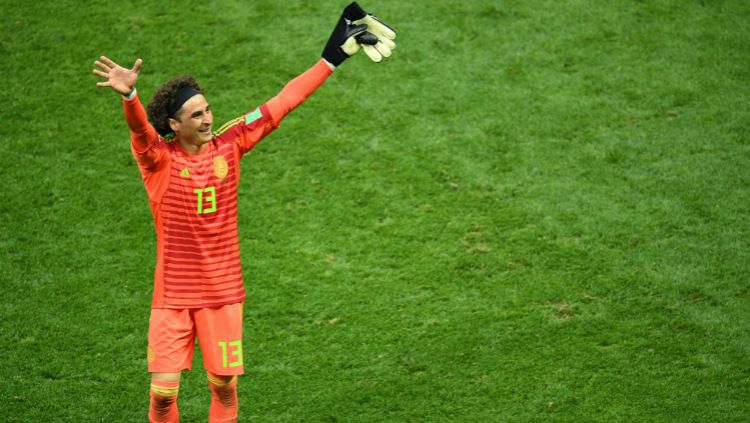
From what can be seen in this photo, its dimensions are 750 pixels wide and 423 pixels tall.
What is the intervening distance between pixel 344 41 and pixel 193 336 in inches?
67.0

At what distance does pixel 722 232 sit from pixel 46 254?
4.78m

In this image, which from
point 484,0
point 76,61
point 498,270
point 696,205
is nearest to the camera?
point 498,270

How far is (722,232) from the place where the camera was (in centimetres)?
704

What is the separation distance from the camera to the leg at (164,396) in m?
4.84

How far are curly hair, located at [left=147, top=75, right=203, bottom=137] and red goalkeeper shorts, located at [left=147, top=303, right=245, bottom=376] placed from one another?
940 millimetres

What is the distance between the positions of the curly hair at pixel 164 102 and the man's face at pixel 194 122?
72mm

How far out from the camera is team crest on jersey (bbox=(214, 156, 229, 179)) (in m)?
4.91

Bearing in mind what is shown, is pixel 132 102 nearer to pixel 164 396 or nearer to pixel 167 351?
pixel 167 351

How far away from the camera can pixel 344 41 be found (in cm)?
513

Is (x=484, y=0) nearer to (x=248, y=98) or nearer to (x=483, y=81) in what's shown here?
(x=483, y=81)

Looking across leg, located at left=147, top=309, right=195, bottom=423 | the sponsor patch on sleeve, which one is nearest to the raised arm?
the sponsor patch on sleeve

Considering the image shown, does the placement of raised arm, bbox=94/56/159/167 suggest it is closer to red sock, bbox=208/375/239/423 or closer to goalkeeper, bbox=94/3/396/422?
goalkeeper, bbox=94/3/396/422

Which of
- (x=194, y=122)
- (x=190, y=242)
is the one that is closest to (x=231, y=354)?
(x=190, y=242)

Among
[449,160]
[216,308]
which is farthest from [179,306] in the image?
[449,160]
